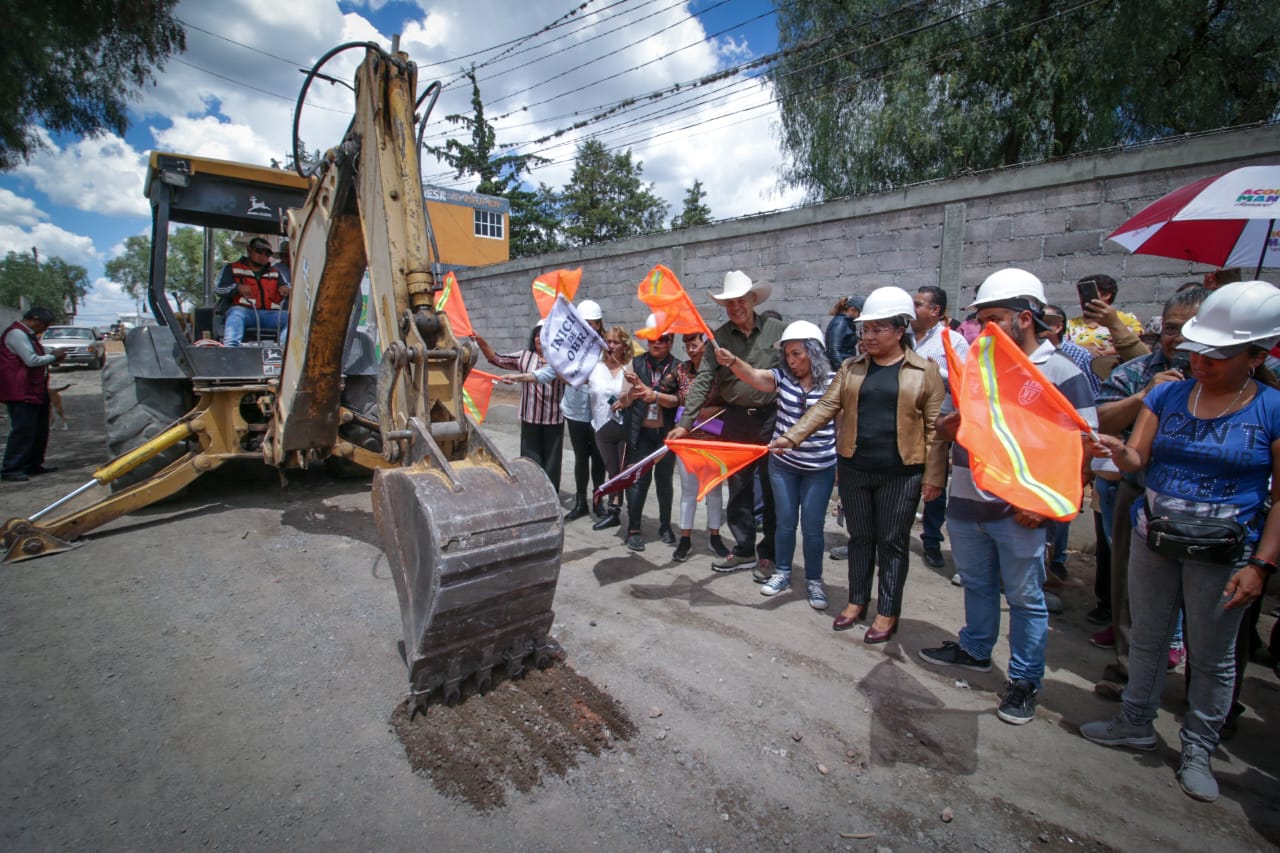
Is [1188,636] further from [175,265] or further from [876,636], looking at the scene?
[175,265]

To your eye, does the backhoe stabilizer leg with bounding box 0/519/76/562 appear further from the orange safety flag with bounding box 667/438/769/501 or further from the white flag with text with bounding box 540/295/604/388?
the orange safety flag with bounding box 667/438/769/501

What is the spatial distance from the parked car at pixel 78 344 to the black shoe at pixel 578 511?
26333 mm

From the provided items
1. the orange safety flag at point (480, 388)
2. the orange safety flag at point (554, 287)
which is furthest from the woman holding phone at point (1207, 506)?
the orange safety flag at point (480, 388)

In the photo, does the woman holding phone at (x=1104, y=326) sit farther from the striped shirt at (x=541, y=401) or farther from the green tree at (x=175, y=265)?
the green tree at (x=175, y=265)

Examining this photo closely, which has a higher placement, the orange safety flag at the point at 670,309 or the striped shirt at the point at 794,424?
the orange safety flag at the point at 670,309

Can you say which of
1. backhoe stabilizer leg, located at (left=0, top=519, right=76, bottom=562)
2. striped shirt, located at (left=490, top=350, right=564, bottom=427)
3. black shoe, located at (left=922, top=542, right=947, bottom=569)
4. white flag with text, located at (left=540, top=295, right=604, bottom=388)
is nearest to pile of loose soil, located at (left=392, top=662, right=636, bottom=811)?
white flag with text, located at (left=540, top=295, right=604, bottom=388)

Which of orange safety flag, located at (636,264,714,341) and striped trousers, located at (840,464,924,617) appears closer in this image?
striped trousers, located at (840,464,924,617)

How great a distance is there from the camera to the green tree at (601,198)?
1574 inches

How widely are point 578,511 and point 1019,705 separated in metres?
3.87

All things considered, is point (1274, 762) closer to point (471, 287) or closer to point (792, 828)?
point (792, 828)

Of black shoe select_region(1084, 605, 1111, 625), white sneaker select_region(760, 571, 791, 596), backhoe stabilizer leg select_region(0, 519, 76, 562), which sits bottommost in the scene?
black shoe select_region(1084, 605, 1111, 625)

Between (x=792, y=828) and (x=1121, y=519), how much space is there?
8.30 feet

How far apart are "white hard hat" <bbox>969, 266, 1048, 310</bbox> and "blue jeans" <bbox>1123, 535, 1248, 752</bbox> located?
1.17 metres

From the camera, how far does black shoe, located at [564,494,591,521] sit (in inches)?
231
